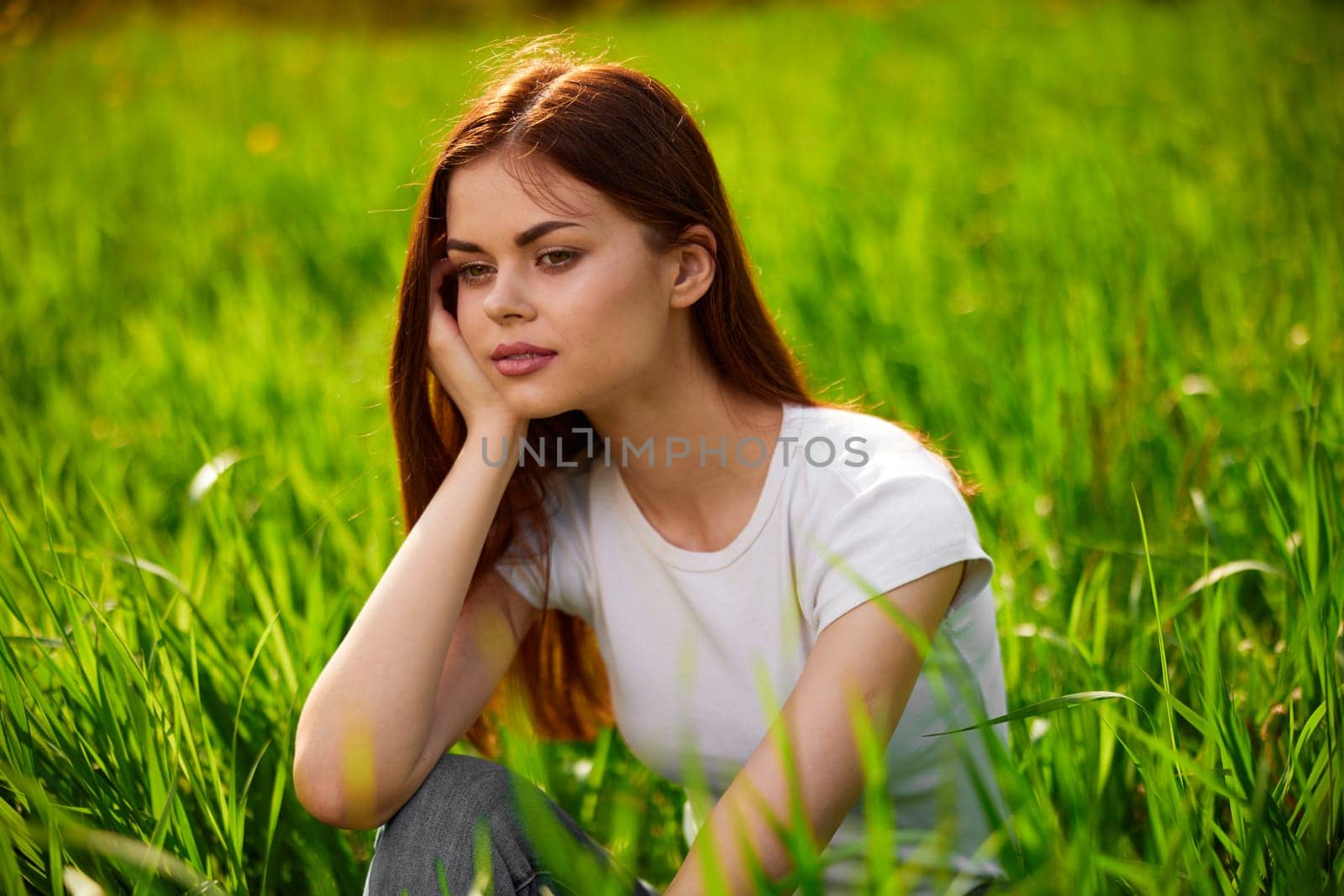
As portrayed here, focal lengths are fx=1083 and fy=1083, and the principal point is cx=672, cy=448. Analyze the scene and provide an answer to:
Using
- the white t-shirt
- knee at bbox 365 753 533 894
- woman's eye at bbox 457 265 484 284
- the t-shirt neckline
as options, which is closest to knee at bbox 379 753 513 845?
knee at bbox 365 753 533 894

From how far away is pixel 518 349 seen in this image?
1.35 meters

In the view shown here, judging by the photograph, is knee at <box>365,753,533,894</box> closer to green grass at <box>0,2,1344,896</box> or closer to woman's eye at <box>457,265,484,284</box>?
green grass at <box>0,2,1344,896</box>

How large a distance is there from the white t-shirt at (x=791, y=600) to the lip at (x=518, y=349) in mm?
245

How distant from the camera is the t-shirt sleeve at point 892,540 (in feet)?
3.97

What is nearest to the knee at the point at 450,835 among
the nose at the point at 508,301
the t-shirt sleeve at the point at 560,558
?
the t-shirt sleeve at the point at 560,558

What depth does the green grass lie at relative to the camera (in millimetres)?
1271

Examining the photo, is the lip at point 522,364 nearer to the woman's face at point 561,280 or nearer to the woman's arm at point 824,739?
the woman's face at point 561,280

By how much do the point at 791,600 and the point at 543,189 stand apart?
0.59m

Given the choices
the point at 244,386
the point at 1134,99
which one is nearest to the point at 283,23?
the point at 1134,99

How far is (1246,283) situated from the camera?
2967 mm

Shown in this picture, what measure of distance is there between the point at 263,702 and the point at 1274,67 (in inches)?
203

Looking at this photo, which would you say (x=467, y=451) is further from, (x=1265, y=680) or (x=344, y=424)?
(x=344, y=424)

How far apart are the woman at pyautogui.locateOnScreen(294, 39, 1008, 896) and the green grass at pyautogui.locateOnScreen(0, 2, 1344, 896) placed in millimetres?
132
